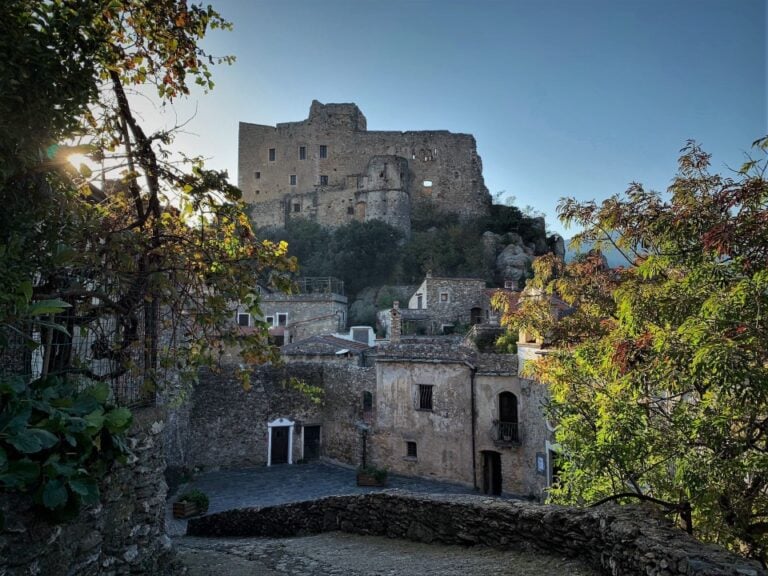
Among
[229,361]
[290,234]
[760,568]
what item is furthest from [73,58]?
[290,234]

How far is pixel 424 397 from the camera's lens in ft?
61.5

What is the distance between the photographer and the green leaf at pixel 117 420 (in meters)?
3.71

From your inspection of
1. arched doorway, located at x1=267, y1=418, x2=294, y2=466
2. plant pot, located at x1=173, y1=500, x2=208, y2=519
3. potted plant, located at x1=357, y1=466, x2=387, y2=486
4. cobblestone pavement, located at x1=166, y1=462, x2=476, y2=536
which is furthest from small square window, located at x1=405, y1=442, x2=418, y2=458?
plant pot, located at x1=173, y1=500, x2=208, y2=519

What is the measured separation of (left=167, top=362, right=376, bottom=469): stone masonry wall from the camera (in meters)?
20.1

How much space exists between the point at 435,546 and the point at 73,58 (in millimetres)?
6332

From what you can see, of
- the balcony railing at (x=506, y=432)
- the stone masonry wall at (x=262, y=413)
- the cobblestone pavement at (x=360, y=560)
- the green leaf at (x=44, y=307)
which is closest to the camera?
the green leaf at (x=44, y=307)

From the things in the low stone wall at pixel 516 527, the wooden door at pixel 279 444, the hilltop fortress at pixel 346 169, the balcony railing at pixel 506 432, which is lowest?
the wooden door at pixel 279 444

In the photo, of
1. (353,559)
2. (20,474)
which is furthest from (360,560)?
(20,474)

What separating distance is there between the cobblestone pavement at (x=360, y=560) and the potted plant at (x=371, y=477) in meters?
9.93

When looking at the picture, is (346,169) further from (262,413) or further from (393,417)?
(393,417)

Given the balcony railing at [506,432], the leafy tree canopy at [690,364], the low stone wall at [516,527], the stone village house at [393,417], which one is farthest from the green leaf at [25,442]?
the balcony railing at [506,432]

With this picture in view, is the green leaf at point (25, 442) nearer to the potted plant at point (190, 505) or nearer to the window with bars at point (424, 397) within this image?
the potted plant at point (190, 505)

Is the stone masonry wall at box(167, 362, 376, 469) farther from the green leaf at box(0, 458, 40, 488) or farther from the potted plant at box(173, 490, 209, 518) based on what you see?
the green leaf at box(0, 458, 40, 488)

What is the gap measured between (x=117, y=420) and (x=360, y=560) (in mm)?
3888
